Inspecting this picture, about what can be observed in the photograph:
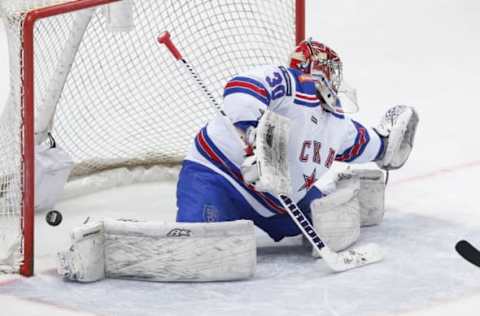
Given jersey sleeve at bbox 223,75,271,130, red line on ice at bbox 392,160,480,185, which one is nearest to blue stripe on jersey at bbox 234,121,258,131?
jersey sleeve at bbox 223,75,271,130

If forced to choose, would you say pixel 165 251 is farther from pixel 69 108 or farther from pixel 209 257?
pixel 69 108

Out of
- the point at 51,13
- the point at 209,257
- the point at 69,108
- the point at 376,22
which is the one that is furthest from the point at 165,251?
the point at 376,22

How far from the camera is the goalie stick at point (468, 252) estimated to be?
413 centimetres

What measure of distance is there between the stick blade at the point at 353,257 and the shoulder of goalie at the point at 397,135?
1.69 ft

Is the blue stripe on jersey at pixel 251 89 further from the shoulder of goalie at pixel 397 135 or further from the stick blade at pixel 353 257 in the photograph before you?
the shoulder of goalie at pixel 397 135

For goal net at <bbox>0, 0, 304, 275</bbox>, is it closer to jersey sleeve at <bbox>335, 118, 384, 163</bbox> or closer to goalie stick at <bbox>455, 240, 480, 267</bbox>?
jersey sleeve at <bbox>335, 118, 384, 163</bbox>

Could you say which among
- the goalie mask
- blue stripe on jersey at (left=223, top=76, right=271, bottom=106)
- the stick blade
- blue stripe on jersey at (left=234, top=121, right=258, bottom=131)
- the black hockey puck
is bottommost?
the stick blade

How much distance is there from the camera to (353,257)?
416cm

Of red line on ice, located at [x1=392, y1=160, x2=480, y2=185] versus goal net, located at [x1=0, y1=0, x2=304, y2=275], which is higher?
goal net, located at [x1=0, y1=0, x2=304, y2=275]

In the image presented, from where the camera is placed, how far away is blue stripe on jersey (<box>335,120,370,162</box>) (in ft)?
15.2

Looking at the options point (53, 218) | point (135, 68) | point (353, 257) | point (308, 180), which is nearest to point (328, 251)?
point (353, 257)

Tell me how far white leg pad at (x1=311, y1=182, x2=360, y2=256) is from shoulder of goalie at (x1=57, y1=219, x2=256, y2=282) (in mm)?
269

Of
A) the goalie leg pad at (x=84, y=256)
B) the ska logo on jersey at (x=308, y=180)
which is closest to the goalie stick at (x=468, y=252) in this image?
the ska logo on jersey at (x=308, y=180)

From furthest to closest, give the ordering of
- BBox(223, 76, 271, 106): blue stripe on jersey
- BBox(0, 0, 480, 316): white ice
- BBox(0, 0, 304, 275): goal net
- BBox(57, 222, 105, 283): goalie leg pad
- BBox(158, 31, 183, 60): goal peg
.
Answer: BBox(0, 0, 304, 275): goal net
BBox(158, 31, 183, 60): goal peg
BBox(223, 76, 271, 106): blue stripe on jersey
BBox(57, 222, 105, 283): goalie leg pad
BBox(0, 0, 480, 316): white ice
